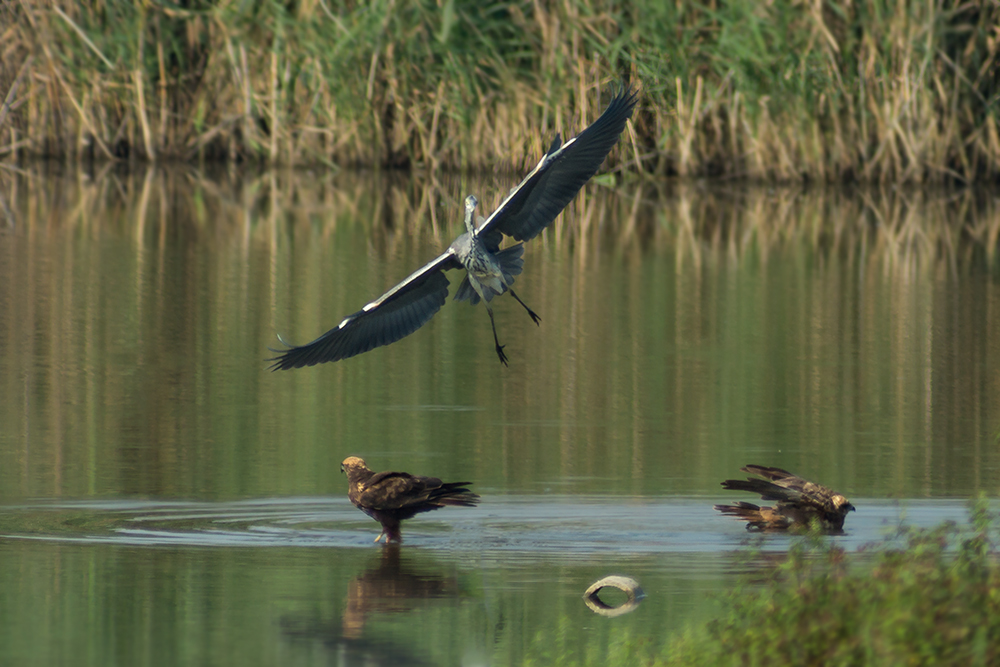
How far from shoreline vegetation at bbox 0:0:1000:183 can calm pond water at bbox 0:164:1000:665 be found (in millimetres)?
2441

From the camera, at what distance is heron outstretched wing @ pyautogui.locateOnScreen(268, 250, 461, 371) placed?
730 centimetres

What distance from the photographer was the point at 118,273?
13969 mm

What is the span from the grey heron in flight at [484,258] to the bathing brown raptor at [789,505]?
3.65 ft

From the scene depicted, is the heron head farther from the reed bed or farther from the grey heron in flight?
the reed bed

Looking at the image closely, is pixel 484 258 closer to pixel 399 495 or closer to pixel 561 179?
pixel 561 179

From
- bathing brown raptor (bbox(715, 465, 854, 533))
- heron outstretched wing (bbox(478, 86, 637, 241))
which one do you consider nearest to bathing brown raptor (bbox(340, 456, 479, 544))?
bathing brown raptor (bbox(715, 465, 854, 533))

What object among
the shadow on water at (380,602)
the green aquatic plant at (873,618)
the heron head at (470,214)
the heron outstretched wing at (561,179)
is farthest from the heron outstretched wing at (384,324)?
the green aquatic plant at (873,618)

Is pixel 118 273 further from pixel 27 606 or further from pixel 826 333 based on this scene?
pixel 27 606

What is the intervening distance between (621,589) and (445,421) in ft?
10.9

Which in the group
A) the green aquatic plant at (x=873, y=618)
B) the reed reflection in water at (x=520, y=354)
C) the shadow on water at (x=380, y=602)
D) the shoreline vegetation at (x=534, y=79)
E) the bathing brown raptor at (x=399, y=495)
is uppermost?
the shoreline vegetation at (x=534, y=79)

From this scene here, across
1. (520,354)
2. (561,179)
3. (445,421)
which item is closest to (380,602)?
(561,179)

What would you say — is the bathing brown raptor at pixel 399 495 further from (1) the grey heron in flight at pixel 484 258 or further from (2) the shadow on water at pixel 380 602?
(1) the grey heron in flight at pixel 484 258

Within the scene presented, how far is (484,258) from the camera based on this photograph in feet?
23.9

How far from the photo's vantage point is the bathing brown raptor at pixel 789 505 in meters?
6.79
